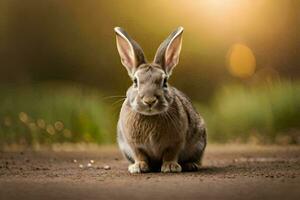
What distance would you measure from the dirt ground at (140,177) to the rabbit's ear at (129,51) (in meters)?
0.91

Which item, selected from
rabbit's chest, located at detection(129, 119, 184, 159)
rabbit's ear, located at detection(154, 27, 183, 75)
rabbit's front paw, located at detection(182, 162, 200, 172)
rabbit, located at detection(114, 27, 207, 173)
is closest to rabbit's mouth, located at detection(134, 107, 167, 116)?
rabbit, located at detection(114, 27, 207, 173)

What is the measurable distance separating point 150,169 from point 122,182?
0.68 meters

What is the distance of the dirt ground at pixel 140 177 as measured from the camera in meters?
4.93

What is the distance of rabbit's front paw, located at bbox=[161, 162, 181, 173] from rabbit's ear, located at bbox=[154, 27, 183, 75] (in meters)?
0.76

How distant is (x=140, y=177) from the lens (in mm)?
5723

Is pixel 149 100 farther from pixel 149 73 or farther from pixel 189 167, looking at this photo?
pixel 189 167

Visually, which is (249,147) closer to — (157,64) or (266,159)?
(266,159)

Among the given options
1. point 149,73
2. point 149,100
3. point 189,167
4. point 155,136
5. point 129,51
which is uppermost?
point 129,51

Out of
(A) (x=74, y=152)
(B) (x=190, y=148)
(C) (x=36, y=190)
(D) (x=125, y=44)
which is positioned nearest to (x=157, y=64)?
(D) (x=125, y=44)

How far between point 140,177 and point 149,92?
2.19 ft

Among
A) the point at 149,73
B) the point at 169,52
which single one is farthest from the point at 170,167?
the point at 169,52

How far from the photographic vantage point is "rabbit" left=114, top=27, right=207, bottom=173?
5789 millimetres

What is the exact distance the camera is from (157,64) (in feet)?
19.7

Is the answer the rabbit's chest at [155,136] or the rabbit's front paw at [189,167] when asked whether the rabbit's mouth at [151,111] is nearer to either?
the rabbit's chest at [155,136]
